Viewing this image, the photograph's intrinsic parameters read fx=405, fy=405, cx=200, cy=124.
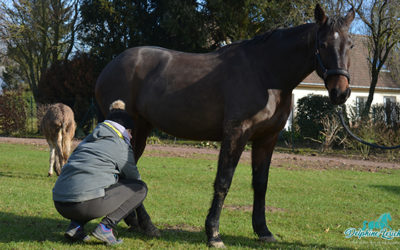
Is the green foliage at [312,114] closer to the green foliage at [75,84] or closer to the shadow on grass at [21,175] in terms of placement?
A: the green foliage at [75,84]

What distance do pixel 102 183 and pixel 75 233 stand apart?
0.67m

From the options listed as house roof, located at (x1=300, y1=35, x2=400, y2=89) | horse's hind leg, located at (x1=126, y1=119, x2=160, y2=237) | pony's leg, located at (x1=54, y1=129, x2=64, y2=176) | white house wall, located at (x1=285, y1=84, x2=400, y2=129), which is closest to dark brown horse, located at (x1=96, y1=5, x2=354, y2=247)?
horse's hind leg, located at (x1=126, y1=119, x2=160, y2=237)

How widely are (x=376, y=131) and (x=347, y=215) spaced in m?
11.7

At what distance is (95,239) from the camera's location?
4625 millimetres

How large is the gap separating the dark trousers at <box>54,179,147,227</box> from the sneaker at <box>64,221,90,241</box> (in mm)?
66

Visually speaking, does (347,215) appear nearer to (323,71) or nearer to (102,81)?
(323,71)

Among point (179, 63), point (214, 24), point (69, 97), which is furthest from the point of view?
point (69, 97)

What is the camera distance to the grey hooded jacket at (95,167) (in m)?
4.20

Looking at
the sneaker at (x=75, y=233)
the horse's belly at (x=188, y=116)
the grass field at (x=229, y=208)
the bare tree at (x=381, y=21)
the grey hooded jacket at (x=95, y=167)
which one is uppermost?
the bare tree at (x=381, y=21)

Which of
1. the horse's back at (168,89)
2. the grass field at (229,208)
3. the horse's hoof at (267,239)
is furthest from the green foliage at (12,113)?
the horse's hoof at (267,239)

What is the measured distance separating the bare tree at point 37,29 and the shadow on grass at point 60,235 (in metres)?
25.2

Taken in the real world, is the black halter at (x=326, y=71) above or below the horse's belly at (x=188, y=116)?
above

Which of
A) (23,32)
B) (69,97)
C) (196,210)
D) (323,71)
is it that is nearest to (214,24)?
(69,97)

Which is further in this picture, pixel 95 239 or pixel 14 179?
pixel 14 179
